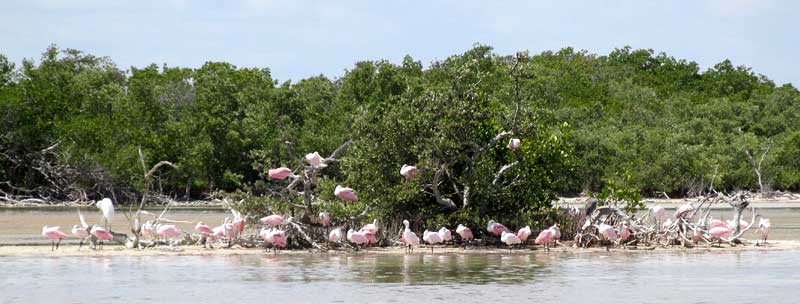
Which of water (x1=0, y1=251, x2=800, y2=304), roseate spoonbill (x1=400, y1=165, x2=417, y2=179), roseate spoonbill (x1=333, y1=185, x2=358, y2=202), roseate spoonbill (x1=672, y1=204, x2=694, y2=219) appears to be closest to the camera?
water (x1=0, y1=251, x2=800, y2=304)

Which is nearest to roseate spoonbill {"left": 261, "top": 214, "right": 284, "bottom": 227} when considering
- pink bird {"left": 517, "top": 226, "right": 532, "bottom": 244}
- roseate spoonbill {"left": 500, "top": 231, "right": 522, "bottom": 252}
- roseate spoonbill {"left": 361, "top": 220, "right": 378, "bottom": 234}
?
roseate spoonbill {"left": 361, "top": 220, "right": 378, "bottom": 234}

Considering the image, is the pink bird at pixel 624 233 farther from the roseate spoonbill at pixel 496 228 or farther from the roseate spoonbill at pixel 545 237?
the roseate spoonbill at pixel 496 228

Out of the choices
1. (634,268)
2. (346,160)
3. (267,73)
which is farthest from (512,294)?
(267,73)

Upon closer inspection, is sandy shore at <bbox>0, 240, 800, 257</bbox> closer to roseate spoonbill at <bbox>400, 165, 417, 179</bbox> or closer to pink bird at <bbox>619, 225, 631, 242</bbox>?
pink bird at <bbox>619, 225, 631, 242</bbox>

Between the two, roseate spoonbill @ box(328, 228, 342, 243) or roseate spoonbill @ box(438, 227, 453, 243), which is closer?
roseate spoonbill @ box(438, 227, 453, 243)

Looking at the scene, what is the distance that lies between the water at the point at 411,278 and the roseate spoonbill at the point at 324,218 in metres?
0.52

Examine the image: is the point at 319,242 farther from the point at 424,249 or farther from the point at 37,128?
the point at 37,128

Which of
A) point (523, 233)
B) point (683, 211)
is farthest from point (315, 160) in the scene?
point (683, 211)

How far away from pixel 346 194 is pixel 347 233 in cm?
78

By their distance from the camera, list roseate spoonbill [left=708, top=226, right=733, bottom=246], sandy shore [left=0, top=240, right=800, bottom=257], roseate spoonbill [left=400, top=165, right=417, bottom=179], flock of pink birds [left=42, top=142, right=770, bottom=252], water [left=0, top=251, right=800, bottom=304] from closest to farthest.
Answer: water [left=0, top=251, right=800, bottom=304] → roseate spoonbill [left=400, top=165, right=417, bottom=179] → flock of pink birds [left=42, top=142, right=770, bottom=252] → sandy shore [left=0, top=240, right=800, bottom=257] → roseate spoonbill [left=708, top=226, right=733, bottom=246]

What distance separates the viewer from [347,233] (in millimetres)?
19250

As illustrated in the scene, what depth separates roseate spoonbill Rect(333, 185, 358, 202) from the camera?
61.4 ft

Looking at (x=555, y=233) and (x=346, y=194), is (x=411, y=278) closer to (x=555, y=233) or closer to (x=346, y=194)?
(x=346, y=194)

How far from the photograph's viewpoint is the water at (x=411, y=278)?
44.2ft
